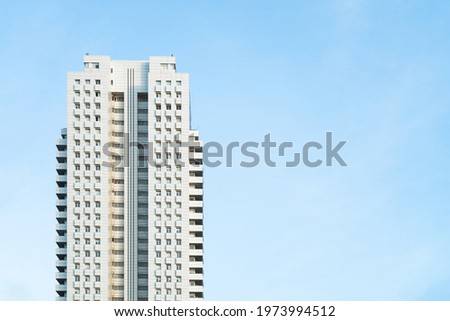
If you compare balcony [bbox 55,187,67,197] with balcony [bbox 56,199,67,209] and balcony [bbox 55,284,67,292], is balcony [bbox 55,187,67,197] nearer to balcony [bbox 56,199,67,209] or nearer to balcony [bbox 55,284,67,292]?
balcony [bbox 56,199,67,209]

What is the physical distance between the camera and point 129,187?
99.9 m

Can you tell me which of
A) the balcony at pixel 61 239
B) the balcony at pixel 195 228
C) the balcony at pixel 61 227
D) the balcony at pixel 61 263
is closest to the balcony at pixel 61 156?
the balcony at pixel 61 227

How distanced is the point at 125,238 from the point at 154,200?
5.00 metres

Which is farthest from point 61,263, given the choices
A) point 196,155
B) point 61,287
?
point 196,155

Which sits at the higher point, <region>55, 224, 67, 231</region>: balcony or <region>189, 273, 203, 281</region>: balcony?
<region>55, 224, 67, 231</region>: balcony

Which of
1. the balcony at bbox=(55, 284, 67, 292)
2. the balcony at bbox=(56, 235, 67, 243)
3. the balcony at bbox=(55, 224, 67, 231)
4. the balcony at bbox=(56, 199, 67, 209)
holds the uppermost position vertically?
the balcony at bbox=(56, 199, 67, 209)

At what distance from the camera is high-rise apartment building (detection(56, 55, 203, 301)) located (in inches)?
3809

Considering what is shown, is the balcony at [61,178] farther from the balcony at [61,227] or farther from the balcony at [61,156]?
the balcony at [61,227]

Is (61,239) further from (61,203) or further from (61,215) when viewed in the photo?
(61,203)

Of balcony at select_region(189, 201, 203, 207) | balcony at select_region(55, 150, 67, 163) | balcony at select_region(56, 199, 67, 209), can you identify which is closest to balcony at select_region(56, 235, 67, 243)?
balcony at select_region(56, 199, 67, 209)
